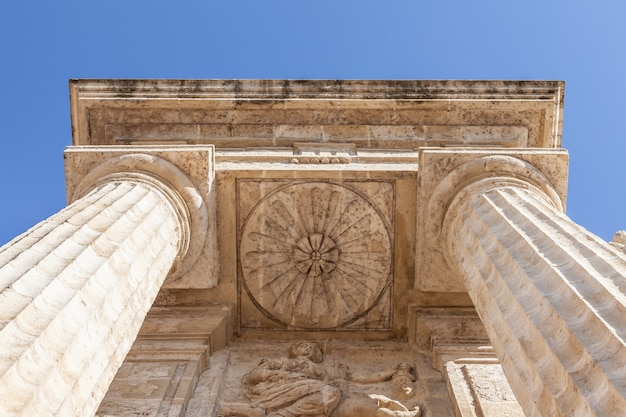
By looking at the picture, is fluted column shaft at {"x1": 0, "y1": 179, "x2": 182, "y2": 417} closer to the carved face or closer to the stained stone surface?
the carved face

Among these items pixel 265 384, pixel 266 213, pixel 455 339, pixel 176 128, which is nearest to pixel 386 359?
pixel 455 339

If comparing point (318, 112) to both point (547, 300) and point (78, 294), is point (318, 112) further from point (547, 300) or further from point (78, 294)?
point (547, 300)

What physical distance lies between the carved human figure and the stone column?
2085mm

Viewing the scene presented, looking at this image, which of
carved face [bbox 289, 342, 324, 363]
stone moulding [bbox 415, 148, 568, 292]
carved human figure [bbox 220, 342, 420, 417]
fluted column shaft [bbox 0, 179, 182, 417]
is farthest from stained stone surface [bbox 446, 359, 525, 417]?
fluted column shaft [bbox 0, 179, 182, 417]

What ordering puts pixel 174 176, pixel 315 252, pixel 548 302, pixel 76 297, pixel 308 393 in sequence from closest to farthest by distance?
1. pixel 548 302
2. pixel 76 297
3. pixel 308 393
4. pixel 174 176
5. pixel 315 252

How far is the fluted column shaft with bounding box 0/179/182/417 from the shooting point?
17.3ft

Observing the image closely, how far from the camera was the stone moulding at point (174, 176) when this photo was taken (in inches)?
400

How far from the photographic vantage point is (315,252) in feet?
36.9

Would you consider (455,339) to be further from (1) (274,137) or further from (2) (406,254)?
(1) (274,137)

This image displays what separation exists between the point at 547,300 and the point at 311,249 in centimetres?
540

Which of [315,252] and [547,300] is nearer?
[547,300]

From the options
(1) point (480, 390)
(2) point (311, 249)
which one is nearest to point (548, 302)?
(1) point (480, 390)

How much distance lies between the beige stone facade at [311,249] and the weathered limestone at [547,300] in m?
0.04

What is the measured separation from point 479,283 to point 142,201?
4.24m
